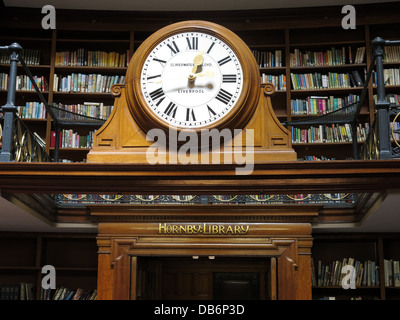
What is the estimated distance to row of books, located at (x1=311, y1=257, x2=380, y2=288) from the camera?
6.51 metres

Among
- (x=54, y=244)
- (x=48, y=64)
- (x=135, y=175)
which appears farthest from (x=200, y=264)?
(x=135, y=175)

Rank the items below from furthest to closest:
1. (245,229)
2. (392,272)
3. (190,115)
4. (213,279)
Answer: (213,279), (392,272), (245,229), (190,115)

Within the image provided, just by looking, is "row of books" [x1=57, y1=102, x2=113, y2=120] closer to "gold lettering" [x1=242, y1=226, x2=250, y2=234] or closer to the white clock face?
"gold lettering" [x1=242, y1=226, x2=250, y2=234]

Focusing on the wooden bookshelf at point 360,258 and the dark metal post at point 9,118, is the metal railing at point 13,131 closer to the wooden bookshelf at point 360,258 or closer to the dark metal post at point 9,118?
the dark metal post at point 9,118

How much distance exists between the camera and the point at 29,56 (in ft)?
24.0

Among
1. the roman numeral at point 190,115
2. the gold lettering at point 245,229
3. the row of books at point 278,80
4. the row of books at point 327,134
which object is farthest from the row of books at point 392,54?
the roman numeral at point 190,115

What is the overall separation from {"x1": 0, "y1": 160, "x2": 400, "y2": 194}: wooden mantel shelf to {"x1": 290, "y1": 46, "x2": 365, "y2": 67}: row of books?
334cm

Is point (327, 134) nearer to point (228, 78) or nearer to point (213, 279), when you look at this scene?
point (213, 279)

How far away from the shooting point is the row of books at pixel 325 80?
7.01 m

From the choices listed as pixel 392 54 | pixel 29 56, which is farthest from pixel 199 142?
pixel 29 56

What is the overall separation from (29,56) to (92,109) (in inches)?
40.5

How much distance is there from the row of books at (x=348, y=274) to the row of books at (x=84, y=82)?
120 inches

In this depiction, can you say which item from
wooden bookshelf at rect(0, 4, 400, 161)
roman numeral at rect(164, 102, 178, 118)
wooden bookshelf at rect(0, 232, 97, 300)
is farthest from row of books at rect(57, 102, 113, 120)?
roman numeral at rect(164, 102, 178, 118)

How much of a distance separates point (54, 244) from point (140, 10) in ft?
9.53
